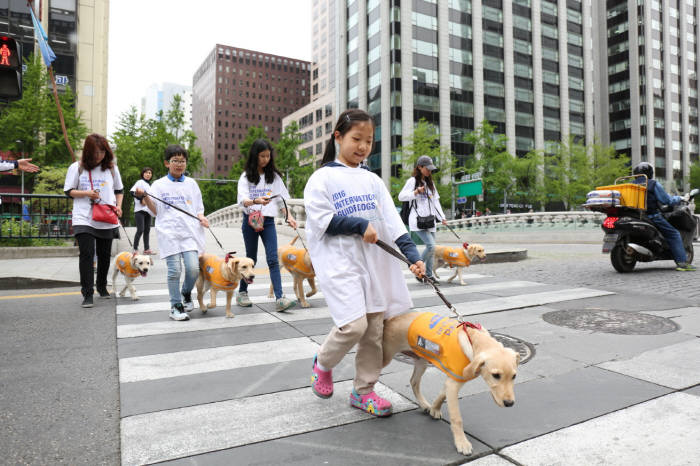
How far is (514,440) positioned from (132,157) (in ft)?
119

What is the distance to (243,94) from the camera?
12938 centimetres

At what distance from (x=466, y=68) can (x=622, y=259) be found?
51.3 metres

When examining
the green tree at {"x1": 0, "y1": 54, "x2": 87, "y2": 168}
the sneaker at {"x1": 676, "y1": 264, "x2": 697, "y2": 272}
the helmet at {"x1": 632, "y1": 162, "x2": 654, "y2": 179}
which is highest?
the green tree at {"x1": 0, "y1": 54, "x2": 87, "y2": 168}

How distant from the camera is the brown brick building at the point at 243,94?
12762 centimetres

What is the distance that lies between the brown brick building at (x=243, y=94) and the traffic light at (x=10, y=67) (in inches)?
4903

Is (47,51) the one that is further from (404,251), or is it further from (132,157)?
(132,157)

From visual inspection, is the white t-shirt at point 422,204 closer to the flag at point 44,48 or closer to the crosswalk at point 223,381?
the crosswalk at point 223,381

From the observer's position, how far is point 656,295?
615cm

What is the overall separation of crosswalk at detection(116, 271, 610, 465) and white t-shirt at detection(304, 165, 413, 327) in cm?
62

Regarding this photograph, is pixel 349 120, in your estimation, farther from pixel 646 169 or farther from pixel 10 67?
pixel 646 169

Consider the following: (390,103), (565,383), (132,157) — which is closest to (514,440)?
(565,383)

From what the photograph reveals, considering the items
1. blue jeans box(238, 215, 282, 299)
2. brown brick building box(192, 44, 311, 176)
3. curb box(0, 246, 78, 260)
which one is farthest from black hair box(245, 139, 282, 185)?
brown brick building box(192, 44, 311, 176)

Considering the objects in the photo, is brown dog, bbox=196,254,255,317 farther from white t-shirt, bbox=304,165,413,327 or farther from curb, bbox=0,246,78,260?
curb, bbox=0,246,78,260

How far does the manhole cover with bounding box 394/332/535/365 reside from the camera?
3.50 metres
